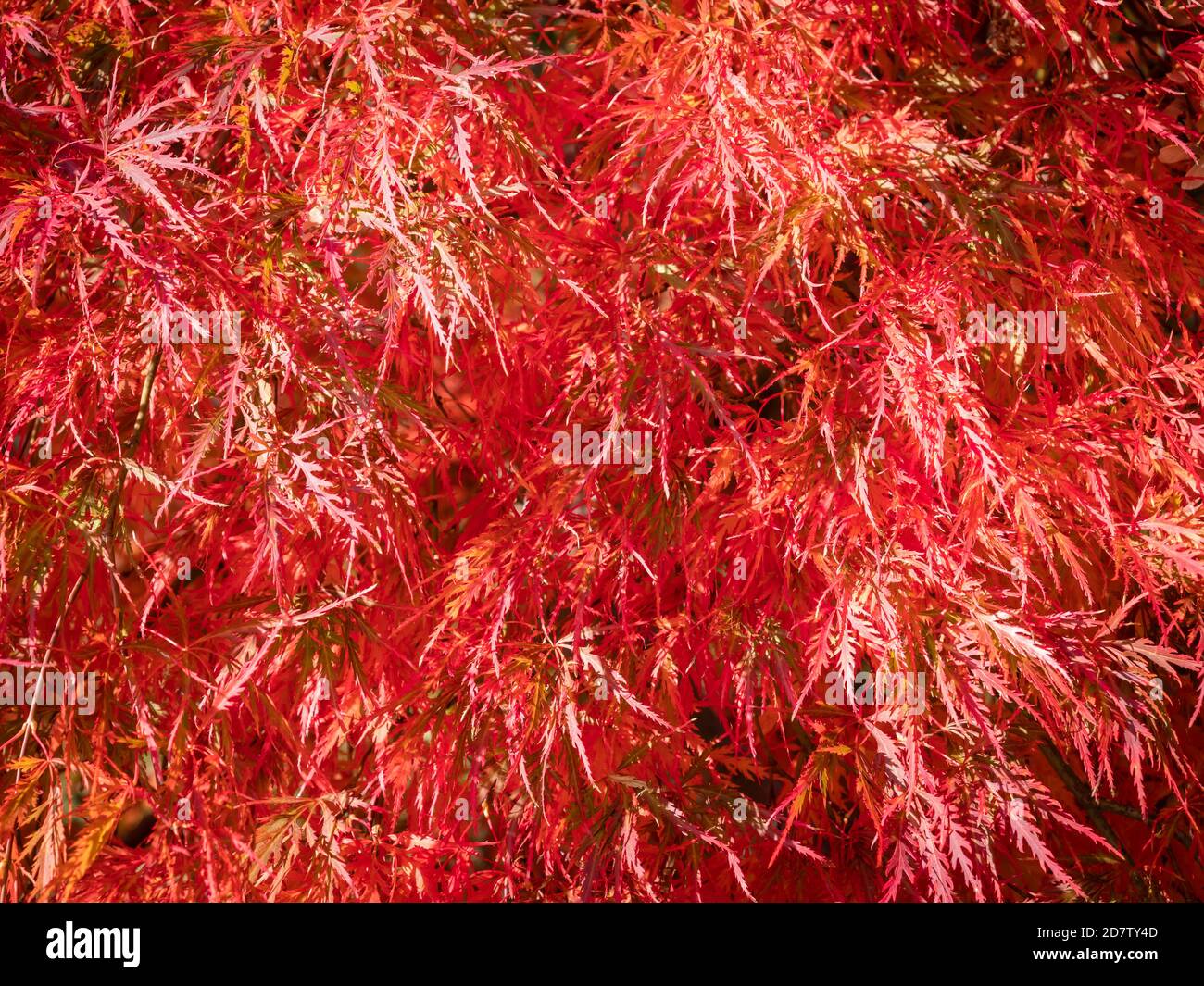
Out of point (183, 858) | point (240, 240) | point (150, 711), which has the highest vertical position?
point (240, 240)

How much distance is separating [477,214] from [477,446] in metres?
0.35

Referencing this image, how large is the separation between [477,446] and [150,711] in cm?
58

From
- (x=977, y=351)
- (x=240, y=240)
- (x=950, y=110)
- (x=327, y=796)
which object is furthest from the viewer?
(x=950, y=110)

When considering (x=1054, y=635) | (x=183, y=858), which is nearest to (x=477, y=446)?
(x=183, y=858)

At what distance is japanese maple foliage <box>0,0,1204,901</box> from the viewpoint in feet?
3.98

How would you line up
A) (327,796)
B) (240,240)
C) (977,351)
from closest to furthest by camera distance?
(240,240), (327,796), (977,351)

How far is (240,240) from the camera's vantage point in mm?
1205

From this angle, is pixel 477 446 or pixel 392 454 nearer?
pixel 392 454

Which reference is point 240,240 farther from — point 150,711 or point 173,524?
point 150,711

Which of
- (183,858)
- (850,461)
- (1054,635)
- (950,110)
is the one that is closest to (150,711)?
(183,858)

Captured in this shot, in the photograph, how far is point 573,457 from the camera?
1.34m

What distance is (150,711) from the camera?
4.44 ft

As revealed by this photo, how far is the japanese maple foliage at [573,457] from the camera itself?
1214 mm
